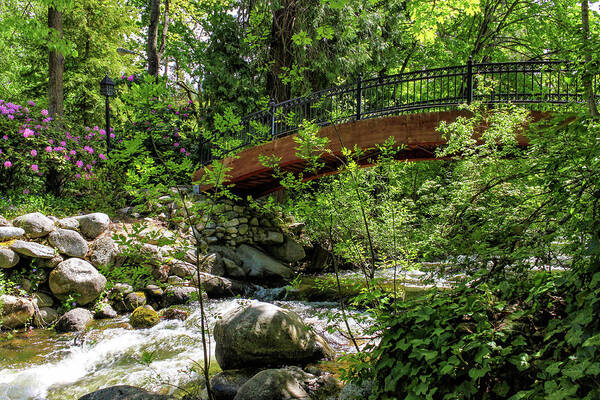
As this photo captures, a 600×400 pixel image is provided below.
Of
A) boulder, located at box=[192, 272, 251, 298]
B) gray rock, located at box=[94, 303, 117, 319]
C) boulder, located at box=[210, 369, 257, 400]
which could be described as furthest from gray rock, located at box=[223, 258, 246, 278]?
boulder, located at box=[210, 369, 257, 400]

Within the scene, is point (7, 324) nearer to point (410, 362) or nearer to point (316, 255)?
point (410, 362)

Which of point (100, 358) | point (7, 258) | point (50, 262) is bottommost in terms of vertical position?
point (100, 358)

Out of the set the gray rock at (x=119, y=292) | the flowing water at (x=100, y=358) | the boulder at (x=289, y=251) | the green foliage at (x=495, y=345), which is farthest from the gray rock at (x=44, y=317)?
the boulder at (x=289, y=251)

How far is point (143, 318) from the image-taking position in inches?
224

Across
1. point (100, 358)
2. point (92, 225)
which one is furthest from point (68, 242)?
point (100, 358)

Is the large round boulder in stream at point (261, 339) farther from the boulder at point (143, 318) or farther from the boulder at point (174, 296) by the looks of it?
the boulder at point (174, 296)

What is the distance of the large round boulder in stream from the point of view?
4.05 meters

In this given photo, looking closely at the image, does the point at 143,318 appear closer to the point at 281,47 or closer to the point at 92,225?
the point at 92,225

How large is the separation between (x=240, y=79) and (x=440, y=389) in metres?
11.2

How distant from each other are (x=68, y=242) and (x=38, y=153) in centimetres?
298

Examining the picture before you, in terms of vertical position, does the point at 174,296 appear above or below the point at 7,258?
below

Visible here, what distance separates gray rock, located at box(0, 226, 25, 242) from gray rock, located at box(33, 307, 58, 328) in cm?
122

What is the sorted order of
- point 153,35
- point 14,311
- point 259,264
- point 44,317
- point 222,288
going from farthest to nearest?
point 153,35, point 259,264, point 222,288, point 44,317, point 14,311

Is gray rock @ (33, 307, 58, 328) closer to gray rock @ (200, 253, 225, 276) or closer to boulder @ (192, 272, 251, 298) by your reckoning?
boulder @ (192, 272, 251, 298)
